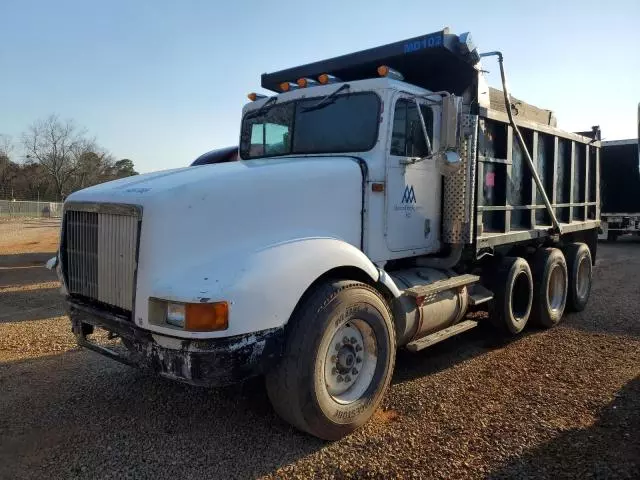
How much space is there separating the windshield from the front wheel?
1.44 m

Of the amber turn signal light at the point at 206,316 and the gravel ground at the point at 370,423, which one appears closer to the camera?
the amber turn signal light at the point at 206,316

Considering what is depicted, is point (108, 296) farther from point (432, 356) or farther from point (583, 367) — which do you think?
point (583, 367)

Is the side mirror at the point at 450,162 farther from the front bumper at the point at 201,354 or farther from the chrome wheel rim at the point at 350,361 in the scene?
the front bumper at the point at 201,354

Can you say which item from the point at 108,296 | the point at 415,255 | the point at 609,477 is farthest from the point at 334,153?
the point at 609,477

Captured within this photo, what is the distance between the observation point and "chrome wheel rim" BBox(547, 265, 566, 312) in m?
7.21

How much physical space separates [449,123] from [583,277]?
474 centimetres

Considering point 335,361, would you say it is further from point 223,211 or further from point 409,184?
point 409,184

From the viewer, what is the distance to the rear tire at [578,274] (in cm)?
772

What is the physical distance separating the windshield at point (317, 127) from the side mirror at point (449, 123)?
27.9 inches

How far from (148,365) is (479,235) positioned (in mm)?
3667

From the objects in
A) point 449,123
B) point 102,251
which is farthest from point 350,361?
point 449,123

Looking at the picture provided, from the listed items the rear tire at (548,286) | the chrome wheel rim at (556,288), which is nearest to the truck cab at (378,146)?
the rear tire at (548,286)

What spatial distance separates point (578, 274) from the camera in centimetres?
794

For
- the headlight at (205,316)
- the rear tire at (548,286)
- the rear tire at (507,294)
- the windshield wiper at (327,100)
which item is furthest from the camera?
the rear tire at (548,286)
